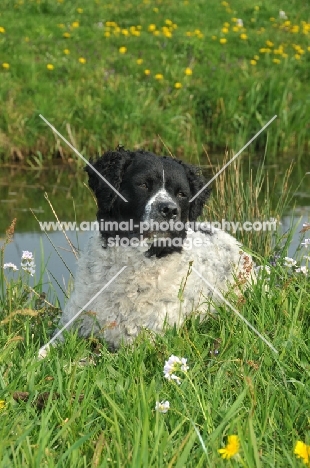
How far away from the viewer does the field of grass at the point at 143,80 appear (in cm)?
1161

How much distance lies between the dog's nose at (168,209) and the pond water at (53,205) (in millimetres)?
2580

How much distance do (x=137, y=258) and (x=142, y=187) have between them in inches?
18.1

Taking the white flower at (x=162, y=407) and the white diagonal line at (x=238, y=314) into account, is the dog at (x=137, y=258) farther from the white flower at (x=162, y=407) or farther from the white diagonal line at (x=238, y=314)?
the white flower at (x=162, y=407)

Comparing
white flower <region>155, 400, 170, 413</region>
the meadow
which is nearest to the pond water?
the meadow

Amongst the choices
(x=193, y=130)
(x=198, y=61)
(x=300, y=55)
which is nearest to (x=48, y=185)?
(x=193, y=130)

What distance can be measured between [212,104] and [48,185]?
11.3 feet

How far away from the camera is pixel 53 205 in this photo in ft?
32.3

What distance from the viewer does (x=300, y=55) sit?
621 inches

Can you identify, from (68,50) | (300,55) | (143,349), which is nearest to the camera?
(143,349)

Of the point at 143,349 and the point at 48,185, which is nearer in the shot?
the point at 143,349

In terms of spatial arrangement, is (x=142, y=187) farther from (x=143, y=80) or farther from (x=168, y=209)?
(x=143, y=80)

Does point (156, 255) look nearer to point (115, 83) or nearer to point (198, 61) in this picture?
point (115, 83)

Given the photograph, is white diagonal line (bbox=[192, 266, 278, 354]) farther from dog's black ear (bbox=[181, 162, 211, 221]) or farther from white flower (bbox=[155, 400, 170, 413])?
white flower (bbox=[155, 400, 170, 413])

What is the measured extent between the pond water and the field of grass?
490 mm
